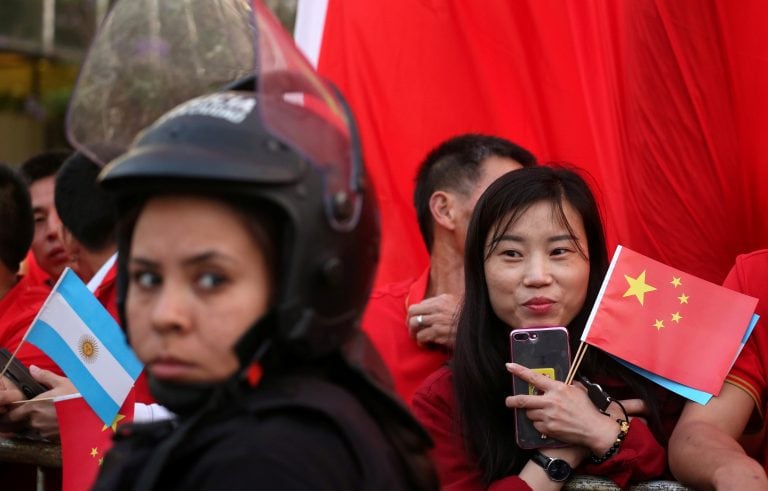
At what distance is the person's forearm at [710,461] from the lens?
301cm

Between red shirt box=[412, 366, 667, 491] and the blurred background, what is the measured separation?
48.5 feet

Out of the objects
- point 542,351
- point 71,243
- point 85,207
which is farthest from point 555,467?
point 71,243

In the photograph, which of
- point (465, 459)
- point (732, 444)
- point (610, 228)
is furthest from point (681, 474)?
point (610, 228)

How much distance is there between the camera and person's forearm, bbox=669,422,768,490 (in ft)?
9.88

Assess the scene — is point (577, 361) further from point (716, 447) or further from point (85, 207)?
point (85, 207)

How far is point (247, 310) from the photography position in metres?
1.83

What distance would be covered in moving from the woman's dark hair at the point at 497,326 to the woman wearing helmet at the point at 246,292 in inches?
54.0

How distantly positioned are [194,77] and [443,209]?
7.14 ft

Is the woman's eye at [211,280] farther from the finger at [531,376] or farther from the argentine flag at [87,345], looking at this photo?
the argentine flag at [87,345]

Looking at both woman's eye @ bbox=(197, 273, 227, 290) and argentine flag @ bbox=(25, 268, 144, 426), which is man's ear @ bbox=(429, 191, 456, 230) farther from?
woman's eye @ bbox=(197, 273, 227, 290)

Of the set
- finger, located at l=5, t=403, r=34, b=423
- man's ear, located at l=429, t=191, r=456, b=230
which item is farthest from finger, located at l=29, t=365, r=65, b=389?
man's ear, located at l=429, t=191, r=456, b=230

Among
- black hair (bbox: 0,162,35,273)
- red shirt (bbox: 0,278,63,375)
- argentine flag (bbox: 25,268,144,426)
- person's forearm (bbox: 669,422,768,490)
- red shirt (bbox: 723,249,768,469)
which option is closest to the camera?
person's forearm (bbox: 669,422,768,490)

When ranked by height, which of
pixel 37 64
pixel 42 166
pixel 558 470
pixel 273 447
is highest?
pixel 273 447

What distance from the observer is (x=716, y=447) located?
10.2 feet
